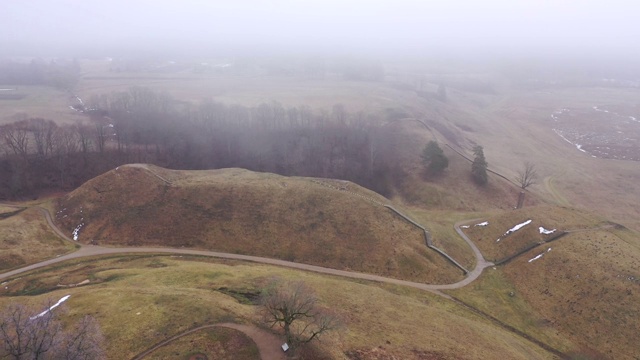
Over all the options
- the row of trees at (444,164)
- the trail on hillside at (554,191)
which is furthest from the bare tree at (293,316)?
the trail on hillside at (554,191)

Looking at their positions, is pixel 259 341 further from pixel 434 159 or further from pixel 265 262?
pixel 434 159

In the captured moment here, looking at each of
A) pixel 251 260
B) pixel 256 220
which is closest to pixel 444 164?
pixel 256 220

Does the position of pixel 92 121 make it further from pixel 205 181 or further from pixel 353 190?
pixel 353 190

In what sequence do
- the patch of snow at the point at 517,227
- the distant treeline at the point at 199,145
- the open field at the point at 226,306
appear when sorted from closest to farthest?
1. the open field at the point at 226,306
2. the patch of snow at the point at 517,227
3. the distant treeline at the point at 199,145

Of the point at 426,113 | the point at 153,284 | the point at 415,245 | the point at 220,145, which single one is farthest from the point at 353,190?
the point at 426,113

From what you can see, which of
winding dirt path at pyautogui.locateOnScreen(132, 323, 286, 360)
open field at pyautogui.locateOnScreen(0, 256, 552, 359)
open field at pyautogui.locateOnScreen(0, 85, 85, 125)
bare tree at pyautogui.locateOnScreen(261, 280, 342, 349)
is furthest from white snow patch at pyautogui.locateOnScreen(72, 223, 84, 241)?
open field at pyautogui.locateOnScreen(0, 85, 85, 125)

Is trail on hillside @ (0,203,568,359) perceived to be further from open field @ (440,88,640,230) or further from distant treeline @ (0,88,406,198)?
open field @ (440,88,640,230)

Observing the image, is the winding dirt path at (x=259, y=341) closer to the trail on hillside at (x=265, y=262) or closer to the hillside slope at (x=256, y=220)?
the trail on hillside at (x=265, y=262)
